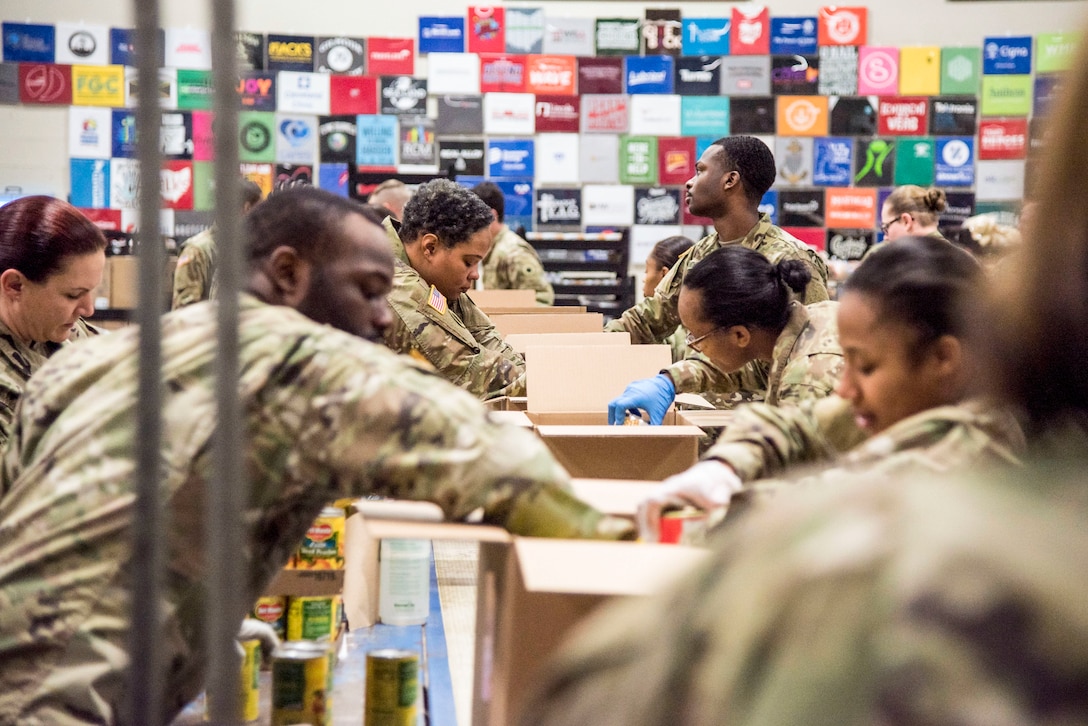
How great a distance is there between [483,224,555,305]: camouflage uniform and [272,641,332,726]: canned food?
16.5ft

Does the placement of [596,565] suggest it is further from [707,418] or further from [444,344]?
[444,344]

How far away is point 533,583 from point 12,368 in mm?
1791

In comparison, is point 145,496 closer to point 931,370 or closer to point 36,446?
point 36,446

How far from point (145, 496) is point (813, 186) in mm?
8764

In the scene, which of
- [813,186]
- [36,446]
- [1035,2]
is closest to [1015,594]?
[36,446]

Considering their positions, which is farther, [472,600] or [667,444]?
[472,600]

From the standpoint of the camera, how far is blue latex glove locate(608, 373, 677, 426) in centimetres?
339

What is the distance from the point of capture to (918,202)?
5.92 meters

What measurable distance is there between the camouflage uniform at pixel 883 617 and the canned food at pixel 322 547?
2.29m

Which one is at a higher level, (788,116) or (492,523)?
(788,116)

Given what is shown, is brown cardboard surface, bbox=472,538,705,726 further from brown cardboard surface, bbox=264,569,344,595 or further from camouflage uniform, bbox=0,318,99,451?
camouflage uniform, bbox=0,318,99,451

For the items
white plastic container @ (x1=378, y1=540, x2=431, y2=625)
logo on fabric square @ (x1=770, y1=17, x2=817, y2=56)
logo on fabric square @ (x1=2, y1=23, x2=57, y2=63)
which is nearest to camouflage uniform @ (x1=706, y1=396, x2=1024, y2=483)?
white plastic container @ (x1=378, y1=540, x2=431, y2=625)

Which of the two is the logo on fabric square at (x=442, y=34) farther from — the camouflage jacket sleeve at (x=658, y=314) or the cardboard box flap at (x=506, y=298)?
the camouflage jacket sleeve at (x=658, y=314)

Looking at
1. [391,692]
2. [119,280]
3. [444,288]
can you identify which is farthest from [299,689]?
[119,280]
